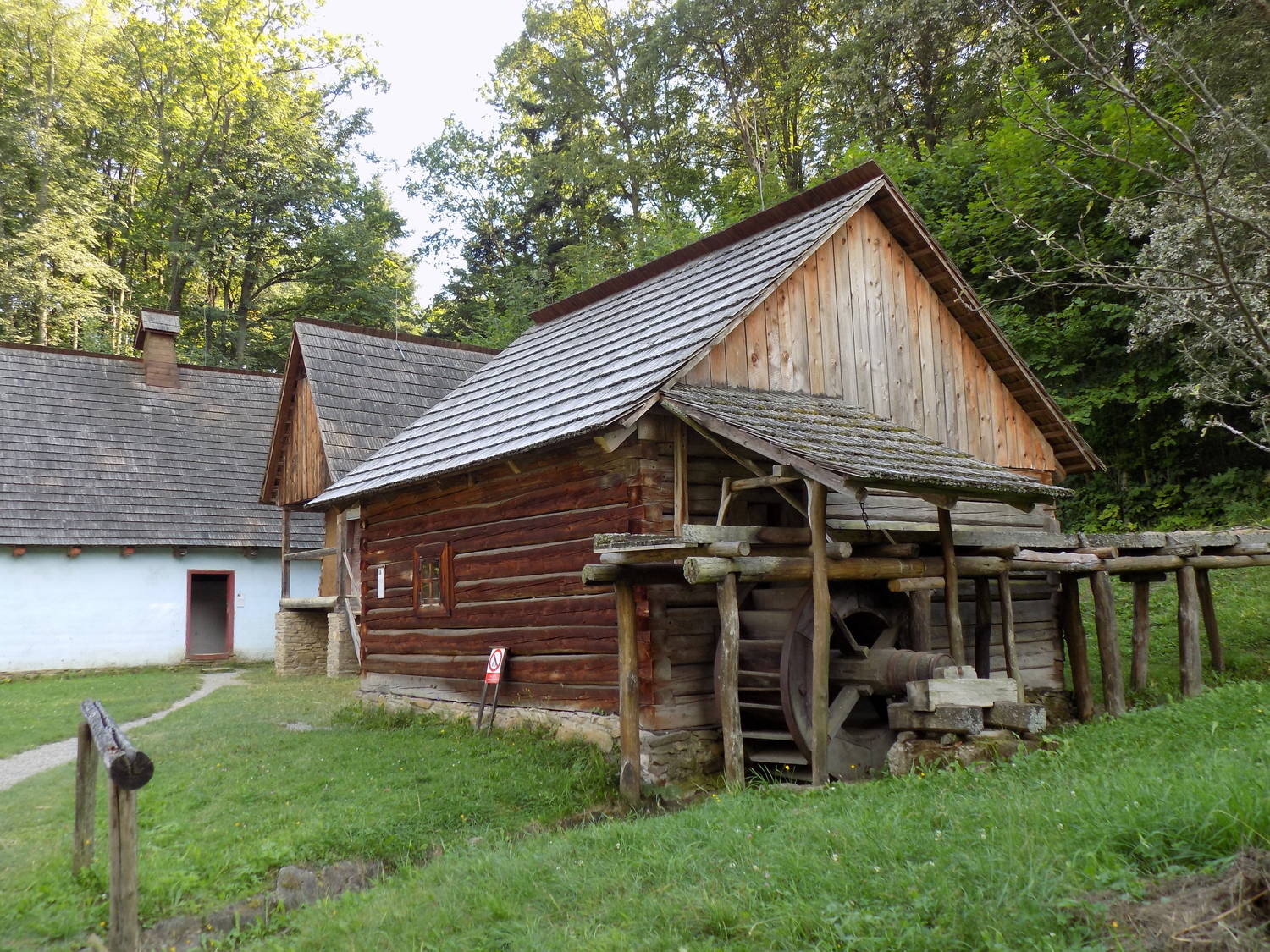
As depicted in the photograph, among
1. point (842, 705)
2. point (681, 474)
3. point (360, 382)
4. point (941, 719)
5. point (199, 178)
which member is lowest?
point (842, 705)

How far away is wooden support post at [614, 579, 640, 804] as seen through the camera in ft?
26.5

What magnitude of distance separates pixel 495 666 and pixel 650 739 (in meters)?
2.71

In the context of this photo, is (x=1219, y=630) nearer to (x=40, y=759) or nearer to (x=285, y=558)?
(x=40, y=759)

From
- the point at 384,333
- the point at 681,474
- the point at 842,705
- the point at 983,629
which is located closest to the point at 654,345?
the point at 681,474

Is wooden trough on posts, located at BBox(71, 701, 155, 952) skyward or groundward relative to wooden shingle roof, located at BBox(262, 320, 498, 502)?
groundward

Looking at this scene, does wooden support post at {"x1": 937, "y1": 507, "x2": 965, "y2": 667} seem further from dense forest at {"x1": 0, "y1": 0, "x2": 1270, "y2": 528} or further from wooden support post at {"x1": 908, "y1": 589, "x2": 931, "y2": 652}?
dense forest at {"x1": 0, "y1": 0, "x2": 1270, "y2": 528}

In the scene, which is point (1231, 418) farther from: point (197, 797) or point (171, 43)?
point (171, 43)

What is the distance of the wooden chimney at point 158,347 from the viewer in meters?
25.0

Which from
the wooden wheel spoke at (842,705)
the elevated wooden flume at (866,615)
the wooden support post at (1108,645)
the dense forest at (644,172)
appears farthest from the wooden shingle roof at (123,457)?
the wooden support post at (1108,645)

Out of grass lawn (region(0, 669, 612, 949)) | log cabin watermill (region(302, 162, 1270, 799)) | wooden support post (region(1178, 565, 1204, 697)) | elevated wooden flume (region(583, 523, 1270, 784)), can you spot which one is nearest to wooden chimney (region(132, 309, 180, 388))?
log cabin watermill (region(302, 162, 1270, 799))

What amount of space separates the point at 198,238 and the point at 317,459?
2020cm

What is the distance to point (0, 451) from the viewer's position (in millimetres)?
21203

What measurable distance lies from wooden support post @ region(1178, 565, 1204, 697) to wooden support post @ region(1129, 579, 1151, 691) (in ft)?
1.48

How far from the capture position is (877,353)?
11.1 m
